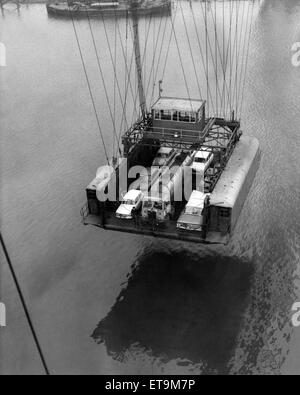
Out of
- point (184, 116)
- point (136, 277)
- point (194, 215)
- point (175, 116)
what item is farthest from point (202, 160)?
point (136, 277)

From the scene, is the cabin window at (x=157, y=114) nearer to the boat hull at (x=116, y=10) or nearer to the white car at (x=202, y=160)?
the white car at (x=202, y=160)

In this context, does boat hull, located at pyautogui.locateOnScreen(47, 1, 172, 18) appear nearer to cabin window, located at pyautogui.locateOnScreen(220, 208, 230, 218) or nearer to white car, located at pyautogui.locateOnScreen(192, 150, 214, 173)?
white car, located at pyautogui.locateOnScreen(192, 150, 214, 173)

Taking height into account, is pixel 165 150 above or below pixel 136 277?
above

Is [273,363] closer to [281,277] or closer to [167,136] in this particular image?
[281,277]

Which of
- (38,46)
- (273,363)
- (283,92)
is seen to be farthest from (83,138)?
(38,46)

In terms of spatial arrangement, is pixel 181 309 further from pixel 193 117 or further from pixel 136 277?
pixel 193 117

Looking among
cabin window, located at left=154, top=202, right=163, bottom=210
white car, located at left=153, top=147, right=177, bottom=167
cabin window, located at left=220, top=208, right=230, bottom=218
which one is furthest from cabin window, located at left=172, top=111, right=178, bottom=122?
cabin window, located at left=220, top=208, right=230, bottom=218

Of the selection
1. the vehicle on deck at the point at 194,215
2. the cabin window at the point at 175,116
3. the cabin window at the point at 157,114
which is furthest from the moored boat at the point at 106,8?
the vehicle on deck at the point at 194,215
